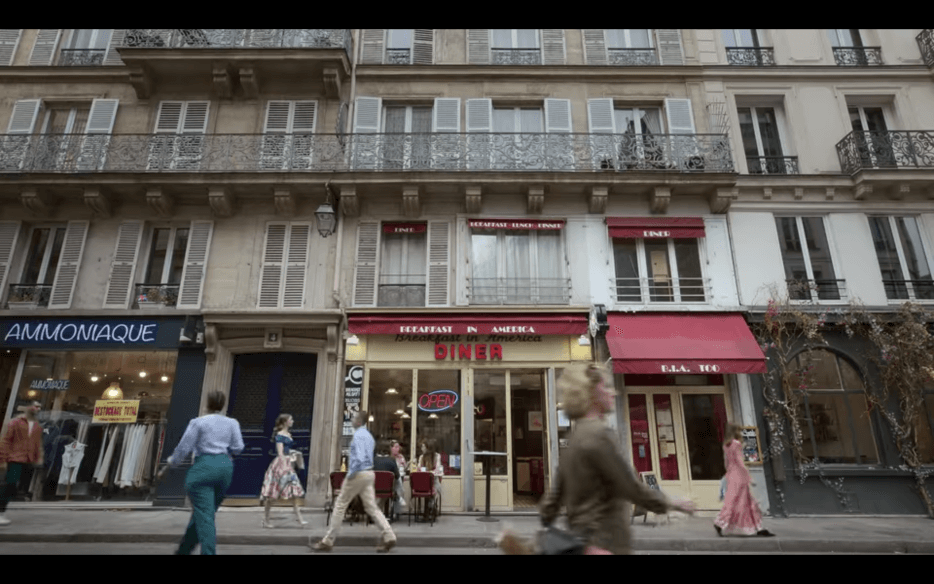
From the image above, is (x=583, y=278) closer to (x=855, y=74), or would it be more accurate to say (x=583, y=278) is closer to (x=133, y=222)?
(x=855, y=74)

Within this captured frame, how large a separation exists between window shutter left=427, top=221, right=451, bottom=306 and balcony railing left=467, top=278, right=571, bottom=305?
0.58 m

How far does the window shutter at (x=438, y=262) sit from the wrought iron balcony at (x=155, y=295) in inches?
220

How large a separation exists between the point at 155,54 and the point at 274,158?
3.74m

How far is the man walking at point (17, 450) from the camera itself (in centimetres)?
786

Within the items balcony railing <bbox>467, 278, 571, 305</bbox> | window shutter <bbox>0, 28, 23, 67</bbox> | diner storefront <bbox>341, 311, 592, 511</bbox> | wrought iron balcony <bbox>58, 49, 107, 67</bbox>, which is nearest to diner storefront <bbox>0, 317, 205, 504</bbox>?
diner storefront <bbox>341, 311, 592, 511</bbox>

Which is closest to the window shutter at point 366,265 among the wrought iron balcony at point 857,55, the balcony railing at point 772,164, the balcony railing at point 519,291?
the balcony railing at point 519,291

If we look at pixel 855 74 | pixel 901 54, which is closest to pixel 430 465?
pixel 855 74

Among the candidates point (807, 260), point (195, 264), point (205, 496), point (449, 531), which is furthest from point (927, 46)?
point (195, 264)

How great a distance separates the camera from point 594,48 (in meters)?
13.2

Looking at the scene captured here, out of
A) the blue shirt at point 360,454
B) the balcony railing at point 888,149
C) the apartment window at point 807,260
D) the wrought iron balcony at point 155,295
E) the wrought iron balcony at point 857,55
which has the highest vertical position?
the wrought iron balcony at point 857,55

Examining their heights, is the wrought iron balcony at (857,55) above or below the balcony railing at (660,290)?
above

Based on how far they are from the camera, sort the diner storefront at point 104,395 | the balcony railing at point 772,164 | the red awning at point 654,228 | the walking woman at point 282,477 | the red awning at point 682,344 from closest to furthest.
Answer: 1. the walking woman at point 282,477
2. the red awning at point 682,344
3. the diner storefront at point 104,395
4. the red awning at point 654,228
5. the balcony railing at point 772,164

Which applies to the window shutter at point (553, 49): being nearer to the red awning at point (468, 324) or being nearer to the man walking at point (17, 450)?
the red awning at point (468, 324)

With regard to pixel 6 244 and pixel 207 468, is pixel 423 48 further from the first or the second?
pixel 207 468
